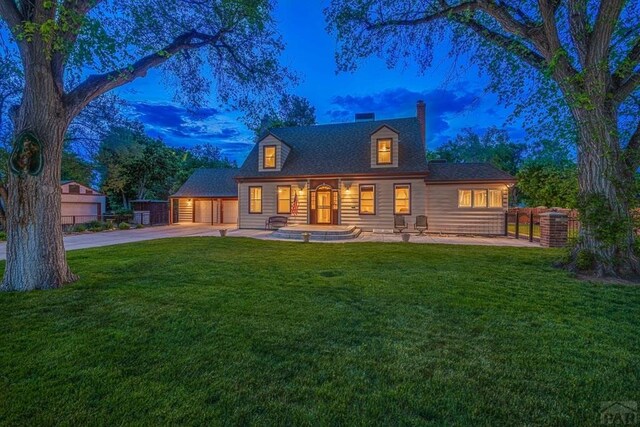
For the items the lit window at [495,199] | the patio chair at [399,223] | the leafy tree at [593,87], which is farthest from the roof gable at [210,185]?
the leafy tree at [593,87]

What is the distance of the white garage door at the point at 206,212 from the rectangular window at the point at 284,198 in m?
8.37

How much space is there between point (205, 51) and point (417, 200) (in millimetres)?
10858

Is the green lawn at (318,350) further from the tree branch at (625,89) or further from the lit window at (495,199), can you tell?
the lit window at (495,199)

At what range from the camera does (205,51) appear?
23.9 feet

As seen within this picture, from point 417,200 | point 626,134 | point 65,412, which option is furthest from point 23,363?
point 417,200

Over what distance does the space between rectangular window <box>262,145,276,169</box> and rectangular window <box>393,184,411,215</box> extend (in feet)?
22.3

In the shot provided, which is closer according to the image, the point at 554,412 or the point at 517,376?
the point at 554,412

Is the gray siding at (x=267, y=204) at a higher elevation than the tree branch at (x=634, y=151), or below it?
below

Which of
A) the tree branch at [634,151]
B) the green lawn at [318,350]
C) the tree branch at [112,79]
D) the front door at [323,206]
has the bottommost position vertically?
the green lawn at [318,350]

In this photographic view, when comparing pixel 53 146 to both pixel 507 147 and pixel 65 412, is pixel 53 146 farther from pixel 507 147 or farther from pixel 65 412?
pixel 507 147

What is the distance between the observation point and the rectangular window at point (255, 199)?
16.5 m

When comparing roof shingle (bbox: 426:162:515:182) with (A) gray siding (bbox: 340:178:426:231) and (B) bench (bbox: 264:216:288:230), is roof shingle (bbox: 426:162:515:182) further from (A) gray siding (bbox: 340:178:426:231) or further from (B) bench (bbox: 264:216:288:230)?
(B) bench (bbox: 264:216:288:230)

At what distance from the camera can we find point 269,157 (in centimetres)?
1645

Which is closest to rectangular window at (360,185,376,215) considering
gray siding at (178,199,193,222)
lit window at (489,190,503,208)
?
lit window at (489,190,503,208)
